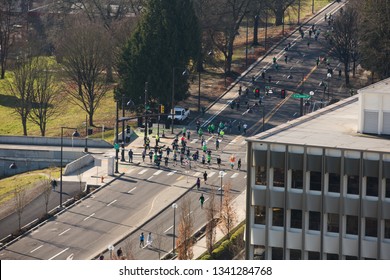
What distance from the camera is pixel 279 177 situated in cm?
6888

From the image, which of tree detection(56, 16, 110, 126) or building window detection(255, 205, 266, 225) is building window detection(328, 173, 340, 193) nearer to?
building window detection(255, 205, 266, 225)

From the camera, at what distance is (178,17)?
14825cm

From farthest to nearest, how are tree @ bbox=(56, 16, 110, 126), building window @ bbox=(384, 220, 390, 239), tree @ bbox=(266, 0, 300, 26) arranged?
1. tree @ bbox=(266, 0, 300, 26)
2. tree @ bbox=(56, 16, 110, 126)
3. building window @ bbox=(384, 220, 390, 239)

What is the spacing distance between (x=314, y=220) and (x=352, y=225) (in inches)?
79.5

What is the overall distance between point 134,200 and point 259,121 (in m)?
33.9

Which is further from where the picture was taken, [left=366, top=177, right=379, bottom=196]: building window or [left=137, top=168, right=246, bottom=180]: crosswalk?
[left=137, top=168, right=246, bottom=180]: crosswalk

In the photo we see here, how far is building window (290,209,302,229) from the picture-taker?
68.5 metres

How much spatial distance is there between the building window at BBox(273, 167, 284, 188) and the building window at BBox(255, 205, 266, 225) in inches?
60.6

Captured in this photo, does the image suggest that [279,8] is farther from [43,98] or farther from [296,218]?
[296,218]

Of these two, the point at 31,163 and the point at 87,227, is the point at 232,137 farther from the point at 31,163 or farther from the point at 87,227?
the point at 87,227

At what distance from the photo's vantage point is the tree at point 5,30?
183 m

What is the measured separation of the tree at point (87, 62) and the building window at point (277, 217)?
82.9 metres

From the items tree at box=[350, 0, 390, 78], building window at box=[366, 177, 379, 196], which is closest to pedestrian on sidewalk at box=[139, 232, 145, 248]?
building window at box=[366, 177, 379, 196]

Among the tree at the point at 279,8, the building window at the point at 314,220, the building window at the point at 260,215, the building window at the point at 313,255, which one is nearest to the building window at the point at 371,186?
the building window at the point at 314,220
